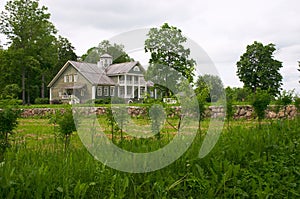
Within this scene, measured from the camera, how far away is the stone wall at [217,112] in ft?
18.6

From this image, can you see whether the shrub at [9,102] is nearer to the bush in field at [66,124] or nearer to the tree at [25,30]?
the bush in field at [66,124]

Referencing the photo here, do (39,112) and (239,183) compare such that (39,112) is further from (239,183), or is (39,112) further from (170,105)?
(239,183)

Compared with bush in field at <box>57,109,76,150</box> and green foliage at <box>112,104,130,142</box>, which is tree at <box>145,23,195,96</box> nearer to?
green foliage at <box>112,104,130,142</box>

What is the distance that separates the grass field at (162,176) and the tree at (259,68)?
90.0ft

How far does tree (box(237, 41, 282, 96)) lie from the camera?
30.4 metres

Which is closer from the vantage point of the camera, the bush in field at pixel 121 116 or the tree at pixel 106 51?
the tree at pixel 106 51

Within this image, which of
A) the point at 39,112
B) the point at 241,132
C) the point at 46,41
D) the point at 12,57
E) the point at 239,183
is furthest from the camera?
the point at 46,41

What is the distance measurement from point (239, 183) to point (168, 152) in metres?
0.79

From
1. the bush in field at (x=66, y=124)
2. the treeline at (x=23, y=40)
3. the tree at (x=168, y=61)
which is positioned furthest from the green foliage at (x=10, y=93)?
the treeline at (x=23, y=40)

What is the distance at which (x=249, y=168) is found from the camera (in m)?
3.30

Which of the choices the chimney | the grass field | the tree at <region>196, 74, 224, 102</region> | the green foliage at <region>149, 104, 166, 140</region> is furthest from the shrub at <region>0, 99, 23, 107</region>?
the tree at <region>196, 74, 224, 102</region>

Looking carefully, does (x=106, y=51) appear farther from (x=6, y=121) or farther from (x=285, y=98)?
(x=285, y=98)

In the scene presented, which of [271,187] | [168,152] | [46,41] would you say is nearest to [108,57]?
[168,152]

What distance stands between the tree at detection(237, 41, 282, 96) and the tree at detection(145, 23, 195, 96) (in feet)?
82.5
